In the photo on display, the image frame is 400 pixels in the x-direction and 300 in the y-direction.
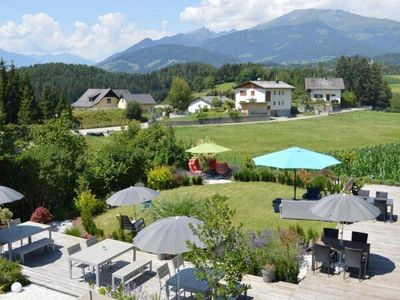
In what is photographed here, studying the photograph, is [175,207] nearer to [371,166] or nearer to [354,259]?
[354,259]

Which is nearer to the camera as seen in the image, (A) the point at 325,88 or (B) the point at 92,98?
(A) the point at 325,88

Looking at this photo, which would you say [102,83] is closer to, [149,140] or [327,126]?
[327,126]

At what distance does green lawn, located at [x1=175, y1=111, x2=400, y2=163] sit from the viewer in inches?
1644

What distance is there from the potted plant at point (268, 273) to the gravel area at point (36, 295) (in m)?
4.55

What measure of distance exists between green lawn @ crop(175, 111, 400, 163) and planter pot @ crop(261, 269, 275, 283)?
19.7 metres

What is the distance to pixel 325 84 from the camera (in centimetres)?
9681

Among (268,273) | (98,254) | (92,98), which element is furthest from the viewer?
(92,98)

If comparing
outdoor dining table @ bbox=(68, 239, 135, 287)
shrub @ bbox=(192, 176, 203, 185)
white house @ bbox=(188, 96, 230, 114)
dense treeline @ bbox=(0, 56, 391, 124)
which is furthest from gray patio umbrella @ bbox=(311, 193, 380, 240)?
white house @ bbox=(188, 96, 230, 114)

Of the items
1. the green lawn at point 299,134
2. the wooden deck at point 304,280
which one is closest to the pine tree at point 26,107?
the green lawn at point 299,134

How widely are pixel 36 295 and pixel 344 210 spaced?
25.3 feet

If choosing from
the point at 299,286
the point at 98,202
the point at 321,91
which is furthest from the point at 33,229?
the point at 321,91

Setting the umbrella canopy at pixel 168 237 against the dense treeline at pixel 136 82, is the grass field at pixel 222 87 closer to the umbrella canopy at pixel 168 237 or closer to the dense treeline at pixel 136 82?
the dense treeline at pixel 136 82

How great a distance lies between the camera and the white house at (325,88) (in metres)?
95.1

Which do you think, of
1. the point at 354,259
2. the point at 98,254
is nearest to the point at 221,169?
the point at 98,254
